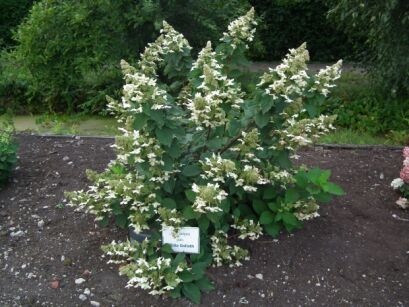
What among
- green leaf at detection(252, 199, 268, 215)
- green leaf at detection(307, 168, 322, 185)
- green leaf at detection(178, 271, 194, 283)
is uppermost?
green leaf at detection(307, 168, 322, 185)

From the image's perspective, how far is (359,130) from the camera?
5.38 m

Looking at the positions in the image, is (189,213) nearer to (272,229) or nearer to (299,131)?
(272,229)

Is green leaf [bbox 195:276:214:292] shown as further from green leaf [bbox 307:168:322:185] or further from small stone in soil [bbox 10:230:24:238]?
small stone in soil [bbox 10:230:24:238]

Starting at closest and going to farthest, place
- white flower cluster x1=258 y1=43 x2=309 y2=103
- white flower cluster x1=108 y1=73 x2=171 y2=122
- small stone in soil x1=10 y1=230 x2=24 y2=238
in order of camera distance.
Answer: white flower cluster x1=108 y1=73 x2=171 y2=122, white flower cluster x1=258 y1=43 x2=309 y2=103, small stone in soil x1=10 y1=230 x2=24 y2=238

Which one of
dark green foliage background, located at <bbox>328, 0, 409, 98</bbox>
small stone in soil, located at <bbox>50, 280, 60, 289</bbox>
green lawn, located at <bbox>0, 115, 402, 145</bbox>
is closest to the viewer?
small stone in soil, located at <bbox>50, 280, 60, 289</bbox>

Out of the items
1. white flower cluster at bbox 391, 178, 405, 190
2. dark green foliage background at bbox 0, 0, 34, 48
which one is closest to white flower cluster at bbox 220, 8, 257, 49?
white flower cluster at bbox 391, 178, 405, 190

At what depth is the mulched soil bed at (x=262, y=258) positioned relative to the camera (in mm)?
2797

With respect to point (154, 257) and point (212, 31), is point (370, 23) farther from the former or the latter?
point (154, 257)

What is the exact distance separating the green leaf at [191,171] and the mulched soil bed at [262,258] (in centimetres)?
55

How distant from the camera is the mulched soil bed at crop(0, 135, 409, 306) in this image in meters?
2.80

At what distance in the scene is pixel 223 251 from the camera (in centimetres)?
289

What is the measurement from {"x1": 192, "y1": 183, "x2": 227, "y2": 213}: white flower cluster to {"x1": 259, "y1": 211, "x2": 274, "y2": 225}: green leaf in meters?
0.49

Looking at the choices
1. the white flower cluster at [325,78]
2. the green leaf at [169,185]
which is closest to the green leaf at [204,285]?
the green leaf at [169,185]

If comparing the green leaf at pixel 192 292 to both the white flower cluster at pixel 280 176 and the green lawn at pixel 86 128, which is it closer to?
the white flower cluster at pixel 280 176
